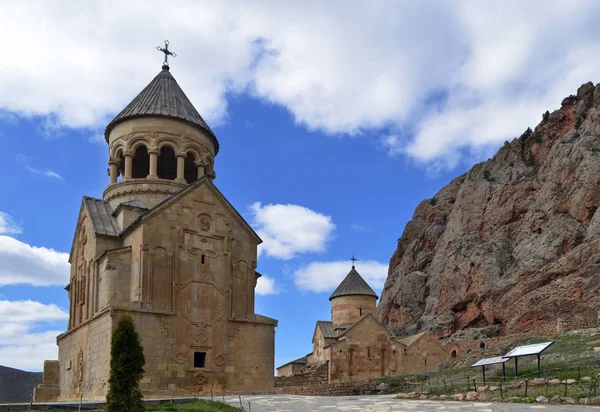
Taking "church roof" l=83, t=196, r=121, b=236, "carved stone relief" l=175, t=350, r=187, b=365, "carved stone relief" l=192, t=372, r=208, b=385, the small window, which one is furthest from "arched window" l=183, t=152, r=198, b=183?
"carved stone relief" l=192, t=372, r=208, b=385

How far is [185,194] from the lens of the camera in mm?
14836

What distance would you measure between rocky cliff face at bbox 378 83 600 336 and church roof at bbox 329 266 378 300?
9.01 meters

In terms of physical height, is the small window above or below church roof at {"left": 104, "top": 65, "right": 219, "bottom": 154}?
below

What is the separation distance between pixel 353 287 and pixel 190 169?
15609mm

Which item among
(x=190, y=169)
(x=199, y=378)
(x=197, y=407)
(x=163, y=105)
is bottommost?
(x=197, y=407)

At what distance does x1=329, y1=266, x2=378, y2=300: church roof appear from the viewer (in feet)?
102

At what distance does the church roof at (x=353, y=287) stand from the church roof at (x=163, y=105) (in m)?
15.3

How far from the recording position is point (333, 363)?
1023 inches

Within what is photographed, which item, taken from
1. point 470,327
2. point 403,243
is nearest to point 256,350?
point 470,327

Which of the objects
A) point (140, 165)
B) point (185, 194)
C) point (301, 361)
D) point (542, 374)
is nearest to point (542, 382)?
point (542, 374)

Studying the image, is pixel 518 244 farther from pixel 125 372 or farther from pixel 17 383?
pixel 125 372

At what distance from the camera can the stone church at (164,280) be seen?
44.4 ft

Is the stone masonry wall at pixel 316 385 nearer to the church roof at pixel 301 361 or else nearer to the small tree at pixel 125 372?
the church roof at pixel 301 361

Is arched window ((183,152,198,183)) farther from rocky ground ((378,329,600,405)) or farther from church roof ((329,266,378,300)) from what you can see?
church roof ((329,266,378,300))
